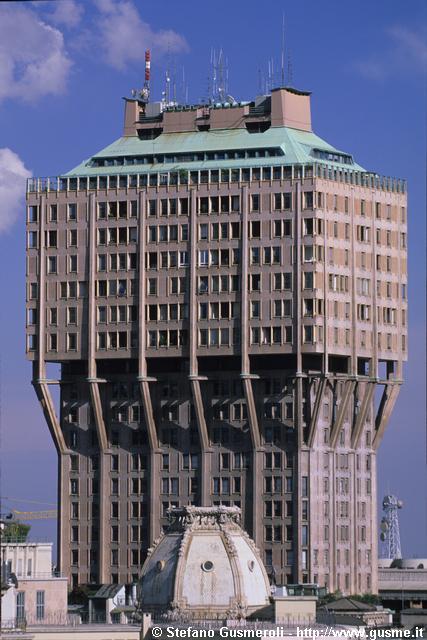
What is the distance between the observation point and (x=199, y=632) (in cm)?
19850

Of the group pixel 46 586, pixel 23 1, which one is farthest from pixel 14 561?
pixel 23 1

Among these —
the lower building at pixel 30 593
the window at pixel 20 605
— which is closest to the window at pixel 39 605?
the lower building at pixel 30 593

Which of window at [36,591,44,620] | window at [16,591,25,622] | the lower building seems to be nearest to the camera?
the lower building

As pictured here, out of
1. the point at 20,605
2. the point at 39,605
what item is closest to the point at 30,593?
the point at 39,605

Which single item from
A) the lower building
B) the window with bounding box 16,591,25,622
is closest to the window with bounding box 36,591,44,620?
the lower building

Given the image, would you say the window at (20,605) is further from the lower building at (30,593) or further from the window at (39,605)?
the window at (39,605)

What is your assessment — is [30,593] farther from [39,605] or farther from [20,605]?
[20,605]

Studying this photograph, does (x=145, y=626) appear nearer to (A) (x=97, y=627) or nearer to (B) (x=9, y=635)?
(A) (x=97, y=627)

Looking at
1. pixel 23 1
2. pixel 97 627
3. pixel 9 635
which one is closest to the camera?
pixel 23 1

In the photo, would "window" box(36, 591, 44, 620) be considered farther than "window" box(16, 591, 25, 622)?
Yes

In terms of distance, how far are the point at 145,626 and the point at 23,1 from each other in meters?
128

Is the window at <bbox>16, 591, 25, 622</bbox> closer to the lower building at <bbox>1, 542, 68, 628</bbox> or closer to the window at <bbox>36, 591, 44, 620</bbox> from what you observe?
the lower building at <bbox>1, 542, 68, 628</bbox>

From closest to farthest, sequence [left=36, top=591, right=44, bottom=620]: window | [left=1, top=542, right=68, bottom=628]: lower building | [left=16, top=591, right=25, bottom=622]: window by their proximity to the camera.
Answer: [left=1, top=542, right=68, bottom=628]: lower building → [left=16, top=591, right=25, bottom=622]: window → [left=36, top=591, right=44, bottom=620]: window

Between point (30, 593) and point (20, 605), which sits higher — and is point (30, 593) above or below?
above
